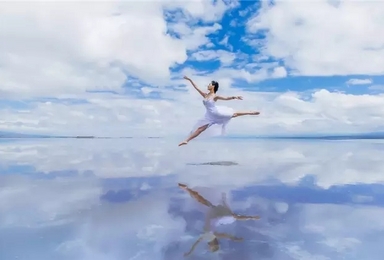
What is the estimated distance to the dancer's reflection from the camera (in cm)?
243

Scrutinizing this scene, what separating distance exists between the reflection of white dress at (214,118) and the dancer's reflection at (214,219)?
1.83 meters

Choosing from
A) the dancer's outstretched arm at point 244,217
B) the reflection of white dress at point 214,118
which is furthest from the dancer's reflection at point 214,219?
the reflection of white dress at point 214,118

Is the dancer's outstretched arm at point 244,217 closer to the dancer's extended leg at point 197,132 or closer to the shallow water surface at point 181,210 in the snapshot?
the shallow water surface at point 181,210

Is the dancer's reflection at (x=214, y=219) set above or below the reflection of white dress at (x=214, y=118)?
below

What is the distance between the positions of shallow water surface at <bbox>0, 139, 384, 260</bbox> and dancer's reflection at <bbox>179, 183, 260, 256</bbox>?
4 cm

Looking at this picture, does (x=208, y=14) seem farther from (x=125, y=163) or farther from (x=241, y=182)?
(x=241, y=182)

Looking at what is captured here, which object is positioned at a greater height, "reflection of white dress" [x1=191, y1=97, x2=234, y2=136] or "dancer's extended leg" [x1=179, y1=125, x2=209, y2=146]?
"reflection of white dress" [x1=191, y1=97, x2=234, y2=136]

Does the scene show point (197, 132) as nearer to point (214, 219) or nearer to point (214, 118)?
point (214, 118)

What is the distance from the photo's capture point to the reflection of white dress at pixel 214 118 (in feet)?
17.5

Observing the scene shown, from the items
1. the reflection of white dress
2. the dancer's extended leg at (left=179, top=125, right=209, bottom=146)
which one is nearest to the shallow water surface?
the dancer's extended leg at (left=179, top=125, right=209, bottom=146)

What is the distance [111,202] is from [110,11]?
433 cm

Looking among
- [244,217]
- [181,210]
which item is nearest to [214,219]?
[244,217]

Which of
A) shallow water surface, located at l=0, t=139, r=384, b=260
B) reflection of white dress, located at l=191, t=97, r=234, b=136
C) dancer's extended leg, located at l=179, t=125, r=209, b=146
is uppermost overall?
reflection of white dress, located at l=191, t=97, r=234, b=136

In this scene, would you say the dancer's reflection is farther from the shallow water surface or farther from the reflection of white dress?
the reflection of white dress
